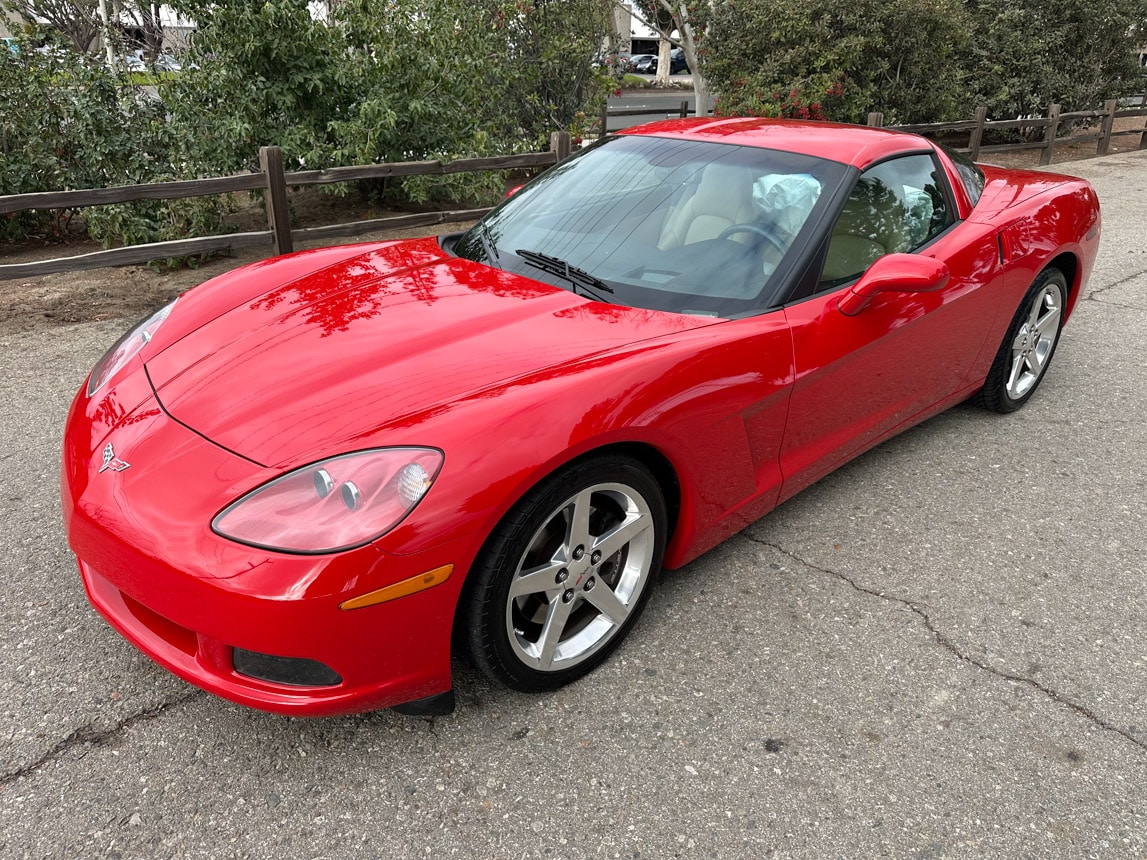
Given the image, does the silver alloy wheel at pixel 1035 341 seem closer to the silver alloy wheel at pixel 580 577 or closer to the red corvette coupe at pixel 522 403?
the red corvette coupe at pixel 522 403

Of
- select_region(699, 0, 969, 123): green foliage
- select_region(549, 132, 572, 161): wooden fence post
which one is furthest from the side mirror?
select_region(699, 0, 969, 123): green foliage

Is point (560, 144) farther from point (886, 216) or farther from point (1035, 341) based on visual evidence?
point (886, 216)

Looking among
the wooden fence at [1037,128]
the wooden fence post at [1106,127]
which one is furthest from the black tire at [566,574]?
the wooden fence post at [1106,127]

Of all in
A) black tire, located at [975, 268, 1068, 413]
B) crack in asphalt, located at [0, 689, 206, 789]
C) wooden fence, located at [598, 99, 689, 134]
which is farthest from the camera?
wooden fence, located at [598, 99, 689, 134]

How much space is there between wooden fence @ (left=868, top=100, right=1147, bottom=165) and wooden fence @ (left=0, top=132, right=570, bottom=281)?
5.96 meters

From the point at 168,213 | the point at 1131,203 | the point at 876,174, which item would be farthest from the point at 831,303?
the point at 1131,203

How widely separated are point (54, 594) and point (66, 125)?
5.75 m

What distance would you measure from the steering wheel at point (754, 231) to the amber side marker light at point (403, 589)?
1.57 m

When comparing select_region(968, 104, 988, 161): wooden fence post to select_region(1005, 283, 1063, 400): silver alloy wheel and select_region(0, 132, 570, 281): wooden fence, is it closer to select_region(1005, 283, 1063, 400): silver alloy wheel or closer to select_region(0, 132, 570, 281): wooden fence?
select_region(0, 132, 570, 281): wooden fence

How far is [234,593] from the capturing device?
71.5 inches

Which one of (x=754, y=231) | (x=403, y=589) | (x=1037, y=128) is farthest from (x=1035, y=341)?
(x=1037, y=128)

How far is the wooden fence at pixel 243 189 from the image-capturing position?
525 cm

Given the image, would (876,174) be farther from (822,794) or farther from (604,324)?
(822,794)

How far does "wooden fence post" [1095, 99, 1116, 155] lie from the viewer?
14.1 metres
